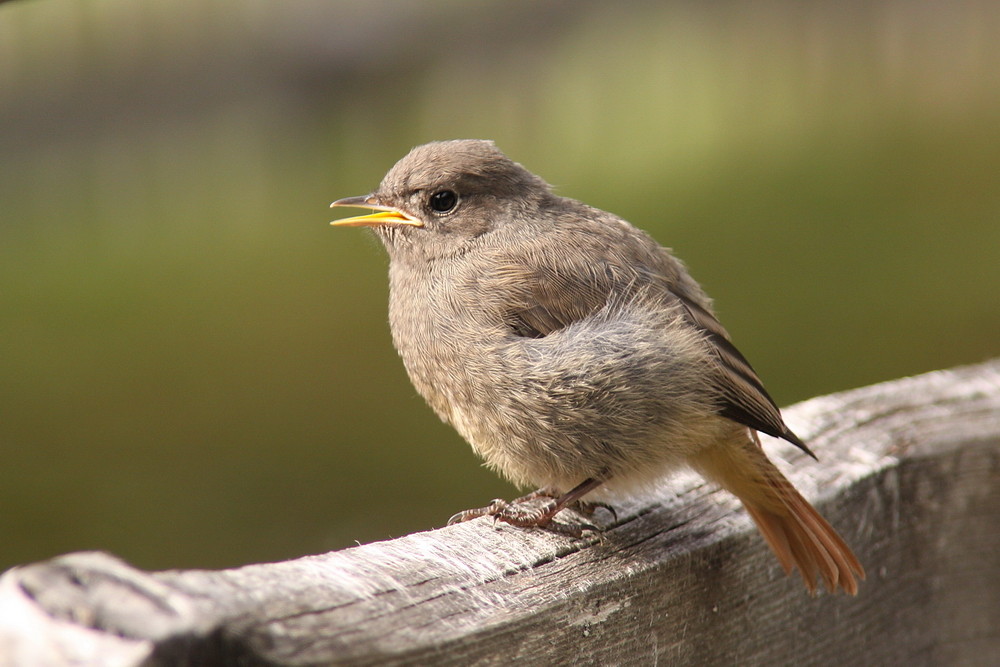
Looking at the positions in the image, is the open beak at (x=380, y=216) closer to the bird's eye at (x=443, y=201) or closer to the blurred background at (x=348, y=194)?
the bird's eye at (x=443, y=201)

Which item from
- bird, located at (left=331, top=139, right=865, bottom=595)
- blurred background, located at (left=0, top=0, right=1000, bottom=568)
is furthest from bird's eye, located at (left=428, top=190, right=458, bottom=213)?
blurred background, located at (left=0, top=0, right=1000, bottom=568)

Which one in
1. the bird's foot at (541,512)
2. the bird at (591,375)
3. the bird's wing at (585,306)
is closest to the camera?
the bird's foot at (541,512)

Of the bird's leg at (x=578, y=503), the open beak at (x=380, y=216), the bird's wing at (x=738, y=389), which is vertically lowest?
the bird's leg at (x=578, y=503)

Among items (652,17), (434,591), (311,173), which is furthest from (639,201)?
(434,591)

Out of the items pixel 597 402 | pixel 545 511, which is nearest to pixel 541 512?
pixel 545 511

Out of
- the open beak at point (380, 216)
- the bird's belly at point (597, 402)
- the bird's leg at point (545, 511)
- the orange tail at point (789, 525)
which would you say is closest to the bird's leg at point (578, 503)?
the bird's leg at point (545, 511)

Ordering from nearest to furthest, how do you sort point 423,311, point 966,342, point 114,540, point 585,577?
point 585,577, point 423,311, point 114,540, point 966,342

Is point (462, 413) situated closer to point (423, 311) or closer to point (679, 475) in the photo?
point (423, 311)
